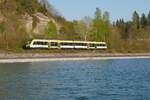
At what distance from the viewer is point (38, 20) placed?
132 m

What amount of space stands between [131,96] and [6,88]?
9359mm

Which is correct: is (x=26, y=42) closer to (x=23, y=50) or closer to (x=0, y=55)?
(x=23, y=50)

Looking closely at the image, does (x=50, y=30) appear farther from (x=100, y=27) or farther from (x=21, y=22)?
(x=100, y=27)

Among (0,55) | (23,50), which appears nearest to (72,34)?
(23,50)

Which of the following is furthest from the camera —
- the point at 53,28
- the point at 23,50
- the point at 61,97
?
the point at 53,28

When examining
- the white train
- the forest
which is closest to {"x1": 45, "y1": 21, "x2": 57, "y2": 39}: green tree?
the forest

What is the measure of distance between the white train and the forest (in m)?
4.74

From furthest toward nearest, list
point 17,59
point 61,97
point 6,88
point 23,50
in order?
point 23,50 → point 17,59 → point 6,88 → point 61,97

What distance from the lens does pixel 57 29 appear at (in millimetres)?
139500

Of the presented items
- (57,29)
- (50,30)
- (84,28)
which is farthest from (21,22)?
(84,28)

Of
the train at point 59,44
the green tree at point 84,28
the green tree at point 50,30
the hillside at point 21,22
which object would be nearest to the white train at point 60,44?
the train at point 59,44

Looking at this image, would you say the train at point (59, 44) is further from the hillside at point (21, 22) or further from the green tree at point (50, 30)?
the green tree at point (50, 30)

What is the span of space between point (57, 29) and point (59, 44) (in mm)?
35423

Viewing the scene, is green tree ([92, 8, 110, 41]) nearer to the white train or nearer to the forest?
the forest
